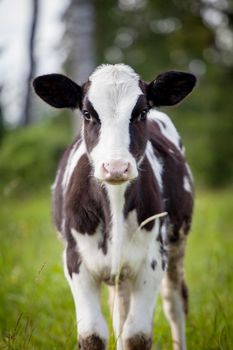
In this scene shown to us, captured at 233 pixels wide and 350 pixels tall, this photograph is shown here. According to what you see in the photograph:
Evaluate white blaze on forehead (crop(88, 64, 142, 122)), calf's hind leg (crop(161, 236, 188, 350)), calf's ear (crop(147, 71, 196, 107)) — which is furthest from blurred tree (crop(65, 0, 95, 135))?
white blaze on forehead (crop(88, 64, 142, 122))

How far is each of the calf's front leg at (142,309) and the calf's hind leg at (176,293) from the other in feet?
3.84

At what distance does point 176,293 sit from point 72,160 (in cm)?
165

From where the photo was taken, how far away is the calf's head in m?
3.98

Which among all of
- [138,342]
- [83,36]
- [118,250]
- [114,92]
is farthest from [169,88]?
[83,36]

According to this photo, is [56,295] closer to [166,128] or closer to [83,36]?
[166,128]

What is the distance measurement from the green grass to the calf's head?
0.72m

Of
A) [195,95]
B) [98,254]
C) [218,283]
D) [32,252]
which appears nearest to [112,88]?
[98,254]

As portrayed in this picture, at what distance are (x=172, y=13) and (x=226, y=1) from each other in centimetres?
152

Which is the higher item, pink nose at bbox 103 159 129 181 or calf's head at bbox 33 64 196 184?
calf's head at bbox 33 64 196 184

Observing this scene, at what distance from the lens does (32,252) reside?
29.8 feet

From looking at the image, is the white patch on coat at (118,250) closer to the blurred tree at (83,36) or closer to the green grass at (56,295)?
the green grass at (56,295)

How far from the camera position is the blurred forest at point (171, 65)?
16.6m

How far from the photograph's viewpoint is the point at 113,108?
430 centimetres

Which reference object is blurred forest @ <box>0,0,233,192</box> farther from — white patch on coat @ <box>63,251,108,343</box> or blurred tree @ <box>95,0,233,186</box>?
white patch on coat @ <box>63,251,108,343</box>
